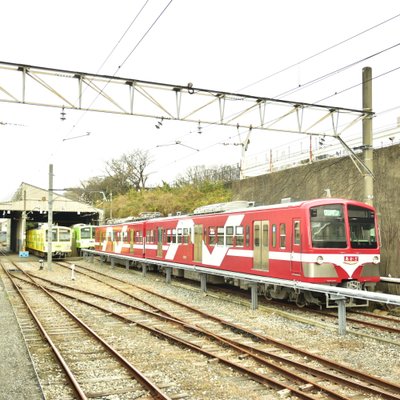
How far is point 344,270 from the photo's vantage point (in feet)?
42.5

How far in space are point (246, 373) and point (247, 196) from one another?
2053cm

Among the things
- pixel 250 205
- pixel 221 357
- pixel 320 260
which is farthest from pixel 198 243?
pixel 221 357

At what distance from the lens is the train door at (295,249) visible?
42.6 feet

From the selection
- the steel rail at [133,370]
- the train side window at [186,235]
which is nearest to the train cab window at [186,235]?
the train side window at [186,235]

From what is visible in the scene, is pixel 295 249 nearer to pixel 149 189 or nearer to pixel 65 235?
pixel 65 235

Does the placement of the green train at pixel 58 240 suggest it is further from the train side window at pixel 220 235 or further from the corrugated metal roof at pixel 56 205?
the train side window at pixel 220 235

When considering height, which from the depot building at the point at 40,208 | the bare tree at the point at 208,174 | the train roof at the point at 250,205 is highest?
the bare tree at the point at 208,174

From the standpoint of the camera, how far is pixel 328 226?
13.0m

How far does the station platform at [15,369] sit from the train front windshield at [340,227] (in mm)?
7442

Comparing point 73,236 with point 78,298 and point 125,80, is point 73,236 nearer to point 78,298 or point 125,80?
point 78,298

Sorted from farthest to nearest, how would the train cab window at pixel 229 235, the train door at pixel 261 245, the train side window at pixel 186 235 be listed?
the train side window at pixel 186 235 < the train cab window at pixel 229 235 < the train door at pixel 261 245

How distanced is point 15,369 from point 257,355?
4.03 metres

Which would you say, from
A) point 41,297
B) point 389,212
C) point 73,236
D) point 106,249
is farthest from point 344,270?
point 73,236

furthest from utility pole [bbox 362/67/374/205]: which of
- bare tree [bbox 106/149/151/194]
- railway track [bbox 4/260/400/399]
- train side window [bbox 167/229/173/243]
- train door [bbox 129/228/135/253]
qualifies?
bare tree [bbox 106/149/151/194]
